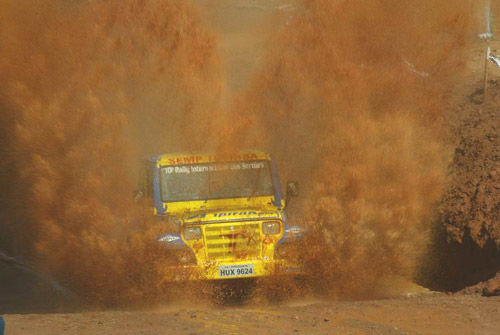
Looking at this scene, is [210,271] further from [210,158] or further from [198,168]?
[210,158]

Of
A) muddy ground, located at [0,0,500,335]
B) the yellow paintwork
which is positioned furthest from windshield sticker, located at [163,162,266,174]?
muddy ground, located at [0,0,500,335]

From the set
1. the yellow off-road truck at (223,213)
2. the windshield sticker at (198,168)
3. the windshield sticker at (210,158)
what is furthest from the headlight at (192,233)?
the windshield sticker at (210,158)

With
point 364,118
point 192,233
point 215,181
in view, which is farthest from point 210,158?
point 364,118

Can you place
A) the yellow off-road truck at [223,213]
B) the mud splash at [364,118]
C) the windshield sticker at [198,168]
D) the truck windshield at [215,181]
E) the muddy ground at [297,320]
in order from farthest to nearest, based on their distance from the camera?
the mud splash at [364,118], the windshield sticker at [198,168], the truck windshield at [215,181], the yellow off-road truck at [223,213], the muddy ground at [297,320]

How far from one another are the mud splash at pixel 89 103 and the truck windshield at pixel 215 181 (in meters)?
0.95

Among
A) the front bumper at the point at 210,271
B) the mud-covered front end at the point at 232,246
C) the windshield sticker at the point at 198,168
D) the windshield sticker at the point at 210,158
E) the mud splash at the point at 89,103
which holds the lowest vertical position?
the front bumper at the point at 210,271

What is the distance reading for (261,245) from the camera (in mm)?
9719

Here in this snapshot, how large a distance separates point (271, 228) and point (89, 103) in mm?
5374

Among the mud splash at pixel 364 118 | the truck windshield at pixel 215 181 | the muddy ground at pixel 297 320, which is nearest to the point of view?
the muddy ground at pixel 297 320

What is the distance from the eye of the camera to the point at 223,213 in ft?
32.6

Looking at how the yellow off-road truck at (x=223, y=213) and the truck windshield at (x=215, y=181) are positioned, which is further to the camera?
the truck windshield at (x=215, y=181)

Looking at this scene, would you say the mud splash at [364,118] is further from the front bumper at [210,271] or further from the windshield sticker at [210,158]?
the front bumper at [210,271]

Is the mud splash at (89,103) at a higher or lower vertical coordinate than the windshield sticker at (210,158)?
higher

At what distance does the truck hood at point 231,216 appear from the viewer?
973 centimetres
